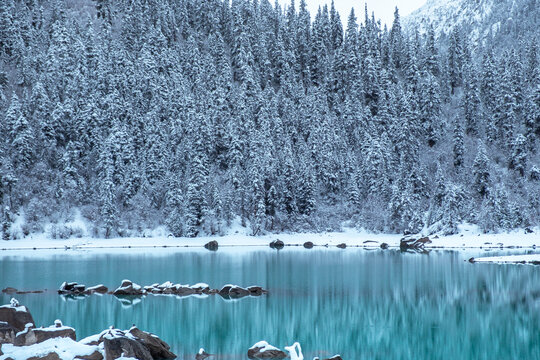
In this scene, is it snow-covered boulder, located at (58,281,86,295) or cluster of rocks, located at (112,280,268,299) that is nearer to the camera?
cluster of rocks, located at (112,280,268,299)

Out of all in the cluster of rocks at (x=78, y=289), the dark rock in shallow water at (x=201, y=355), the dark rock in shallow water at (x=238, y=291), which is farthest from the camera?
the cluster of rocks at (x=78, y=289)

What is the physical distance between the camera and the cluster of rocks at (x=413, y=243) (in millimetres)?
82000

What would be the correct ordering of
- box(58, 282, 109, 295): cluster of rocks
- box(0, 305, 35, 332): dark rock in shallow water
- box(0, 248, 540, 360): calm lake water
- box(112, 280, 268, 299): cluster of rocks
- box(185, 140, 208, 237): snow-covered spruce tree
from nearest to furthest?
box(0, 305, 35, 332): dark rock in shallow water → box(0, 248, 540, 360): calm lake water → box(112, 280, 268, 299): cluster of rocks → box(58, 282, 109, 295): cluster of rocks → box(185, 140, 208, 237): snow-covered spruce tree

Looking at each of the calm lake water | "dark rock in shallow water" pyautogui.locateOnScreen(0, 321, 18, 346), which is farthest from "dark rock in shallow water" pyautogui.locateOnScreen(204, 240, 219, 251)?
"dark rock in shallow water" pyautogui.locateOnScreen(0, 321, 18, 346)

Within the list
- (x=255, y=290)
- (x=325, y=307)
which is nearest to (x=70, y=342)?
(x=325, y=307)

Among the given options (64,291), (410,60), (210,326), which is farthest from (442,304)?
(410,60)

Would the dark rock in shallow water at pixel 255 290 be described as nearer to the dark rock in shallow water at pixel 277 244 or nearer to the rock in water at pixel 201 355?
the rock in water at pixel 201 355

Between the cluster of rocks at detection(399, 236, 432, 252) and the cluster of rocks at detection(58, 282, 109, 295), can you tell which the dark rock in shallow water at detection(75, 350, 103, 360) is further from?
the cluster of rocks at detection(399, 236, 432, 252)

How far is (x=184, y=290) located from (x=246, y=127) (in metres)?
69.3

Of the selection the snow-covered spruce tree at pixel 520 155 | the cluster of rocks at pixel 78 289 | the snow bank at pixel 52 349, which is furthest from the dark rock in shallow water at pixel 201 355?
the snow-covered spruce tree at pixel 520 155

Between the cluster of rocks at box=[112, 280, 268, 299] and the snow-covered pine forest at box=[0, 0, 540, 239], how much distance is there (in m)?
45.5

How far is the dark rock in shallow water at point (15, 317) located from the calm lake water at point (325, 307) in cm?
355

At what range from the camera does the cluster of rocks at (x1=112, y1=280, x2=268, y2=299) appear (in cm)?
4056

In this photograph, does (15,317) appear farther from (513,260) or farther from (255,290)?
(513,260)
